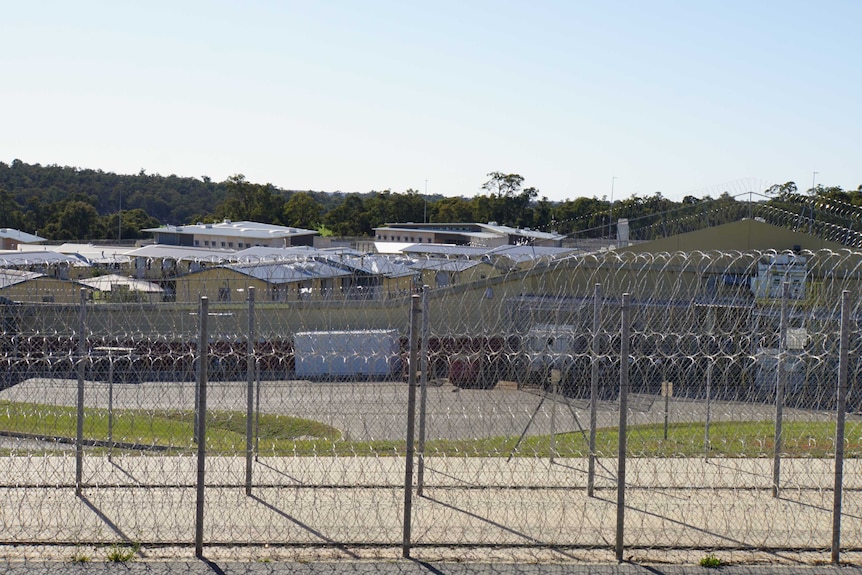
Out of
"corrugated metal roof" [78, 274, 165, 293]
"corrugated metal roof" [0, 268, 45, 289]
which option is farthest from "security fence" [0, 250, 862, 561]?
"corrugated metal roof" [78, 274, 165, 293]

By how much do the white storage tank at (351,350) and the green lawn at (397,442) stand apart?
0.68 m

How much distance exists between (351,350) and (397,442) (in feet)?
5.65

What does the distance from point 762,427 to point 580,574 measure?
558cm

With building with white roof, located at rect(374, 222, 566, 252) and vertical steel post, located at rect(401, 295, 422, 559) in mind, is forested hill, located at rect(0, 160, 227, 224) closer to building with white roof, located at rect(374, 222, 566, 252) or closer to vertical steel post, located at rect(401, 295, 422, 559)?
building with white roof, located at rect(374, 222, 566, 252)

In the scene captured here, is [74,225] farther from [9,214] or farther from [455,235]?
[455,235]

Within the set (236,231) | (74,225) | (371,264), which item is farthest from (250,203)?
(371,264)

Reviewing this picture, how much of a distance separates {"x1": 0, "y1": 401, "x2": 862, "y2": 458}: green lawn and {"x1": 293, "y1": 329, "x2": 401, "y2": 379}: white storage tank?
684 millimetres

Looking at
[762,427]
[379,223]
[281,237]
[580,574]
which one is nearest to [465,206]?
[379,223]

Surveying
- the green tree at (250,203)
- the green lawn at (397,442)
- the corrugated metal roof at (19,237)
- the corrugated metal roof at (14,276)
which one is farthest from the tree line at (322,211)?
the green lawn at (397,442)

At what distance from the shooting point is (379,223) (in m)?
71.7

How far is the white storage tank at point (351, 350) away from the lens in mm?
8570

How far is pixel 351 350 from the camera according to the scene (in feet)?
29.1

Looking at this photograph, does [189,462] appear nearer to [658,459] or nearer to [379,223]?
[658,459]

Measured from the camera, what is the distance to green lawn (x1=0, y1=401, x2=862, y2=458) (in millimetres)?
9461
